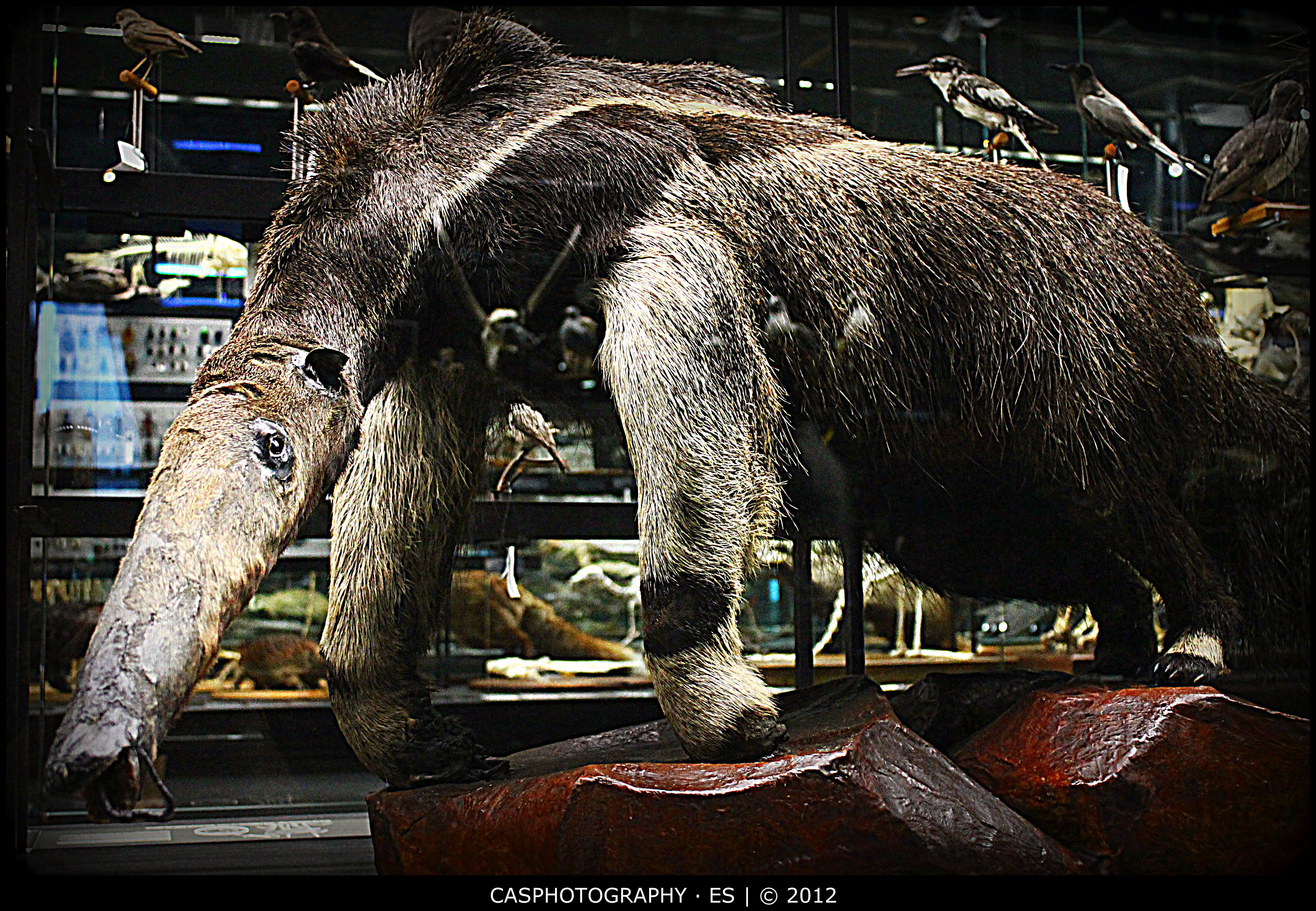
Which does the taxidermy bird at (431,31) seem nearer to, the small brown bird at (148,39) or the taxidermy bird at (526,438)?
the small brown bird at (148,39)

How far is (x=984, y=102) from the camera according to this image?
8.19 ft

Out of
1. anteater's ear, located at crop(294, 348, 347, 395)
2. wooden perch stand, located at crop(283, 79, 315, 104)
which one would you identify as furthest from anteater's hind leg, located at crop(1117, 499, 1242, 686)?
wooden perch stand, located at crop(283, 79, 315, 104)

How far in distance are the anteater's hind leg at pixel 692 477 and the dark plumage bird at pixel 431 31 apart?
57cm

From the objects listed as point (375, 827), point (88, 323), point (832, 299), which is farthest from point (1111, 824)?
point (88, 323)

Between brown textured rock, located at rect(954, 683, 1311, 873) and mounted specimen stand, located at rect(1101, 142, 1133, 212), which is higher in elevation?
mounted specimen stand, located at rect(1101, 142, 1133, 212)

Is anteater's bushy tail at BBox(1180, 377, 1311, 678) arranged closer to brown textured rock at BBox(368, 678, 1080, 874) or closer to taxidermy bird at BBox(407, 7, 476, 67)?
brown textured rock at BBox(368, 678, 1080, 874)

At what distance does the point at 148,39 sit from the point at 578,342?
99 centimetres

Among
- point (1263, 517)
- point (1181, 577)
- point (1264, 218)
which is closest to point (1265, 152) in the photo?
point (1264, 218)

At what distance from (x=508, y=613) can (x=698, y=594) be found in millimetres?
505

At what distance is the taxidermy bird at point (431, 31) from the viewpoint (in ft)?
7.22

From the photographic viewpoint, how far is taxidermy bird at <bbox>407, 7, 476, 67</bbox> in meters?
2.20

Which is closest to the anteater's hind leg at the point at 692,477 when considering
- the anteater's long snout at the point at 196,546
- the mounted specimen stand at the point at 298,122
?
the anteater's long snout at the point at 196,546

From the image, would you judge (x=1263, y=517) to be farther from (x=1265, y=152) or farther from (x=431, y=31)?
(x=431, y=31)

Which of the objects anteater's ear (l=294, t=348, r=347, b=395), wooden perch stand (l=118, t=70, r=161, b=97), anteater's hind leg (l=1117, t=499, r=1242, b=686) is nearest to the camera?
anteater's ear (l=294, t=348, r=347, b=395)
